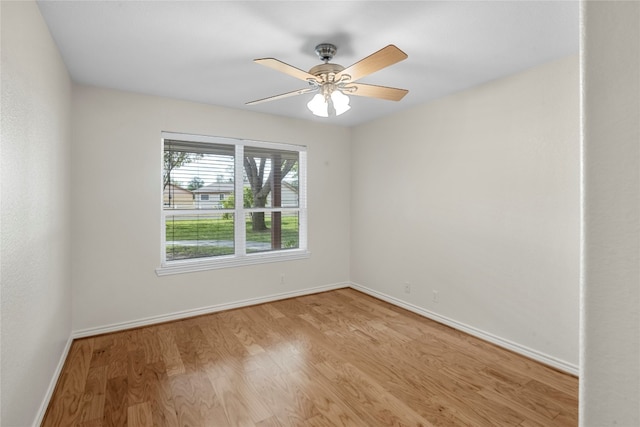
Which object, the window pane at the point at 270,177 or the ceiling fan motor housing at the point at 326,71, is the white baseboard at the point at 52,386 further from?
the ceiling fan motor housing at the point at 326,71

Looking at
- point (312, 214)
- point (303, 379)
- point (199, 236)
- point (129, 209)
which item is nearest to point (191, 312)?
point (199, 236)

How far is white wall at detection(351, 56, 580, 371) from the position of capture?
101 inches

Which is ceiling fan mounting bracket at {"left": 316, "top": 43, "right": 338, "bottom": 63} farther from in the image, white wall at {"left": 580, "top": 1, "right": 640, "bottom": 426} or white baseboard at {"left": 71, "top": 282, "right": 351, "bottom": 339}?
white baseboard at {"left": 71, "top": 282, "right": 351, "bottom": 339}

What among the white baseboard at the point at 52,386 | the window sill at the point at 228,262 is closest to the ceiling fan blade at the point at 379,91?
the window sill at the point at 228,262

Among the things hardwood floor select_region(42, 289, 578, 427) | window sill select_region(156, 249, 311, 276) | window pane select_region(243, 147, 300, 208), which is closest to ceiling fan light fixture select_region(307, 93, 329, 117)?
window pane select_region(243, 147, 300, 208)

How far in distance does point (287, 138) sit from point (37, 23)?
2724mm

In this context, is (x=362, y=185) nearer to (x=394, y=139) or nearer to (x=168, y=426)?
(x=394, y=139)

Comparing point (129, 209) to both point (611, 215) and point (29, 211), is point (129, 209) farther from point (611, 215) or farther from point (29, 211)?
point (611, 215)

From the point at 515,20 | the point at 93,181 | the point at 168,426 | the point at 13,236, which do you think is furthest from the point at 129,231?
the point at 515,20

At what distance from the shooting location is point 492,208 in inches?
121

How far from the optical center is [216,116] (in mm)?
3814

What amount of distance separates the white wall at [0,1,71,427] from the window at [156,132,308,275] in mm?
1150

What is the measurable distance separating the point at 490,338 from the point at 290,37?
3148 mm

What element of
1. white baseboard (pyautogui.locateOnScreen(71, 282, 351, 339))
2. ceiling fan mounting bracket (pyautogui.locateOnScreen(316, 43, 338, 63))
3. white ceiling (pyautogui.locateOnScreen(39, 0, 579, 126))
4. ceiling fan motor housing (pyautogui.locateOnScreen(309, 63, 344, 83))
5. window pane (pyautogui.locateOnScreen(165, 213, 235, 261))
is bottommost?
white baseboard (pyautogui.locateOnScreen(71, 282, 351, 339))
